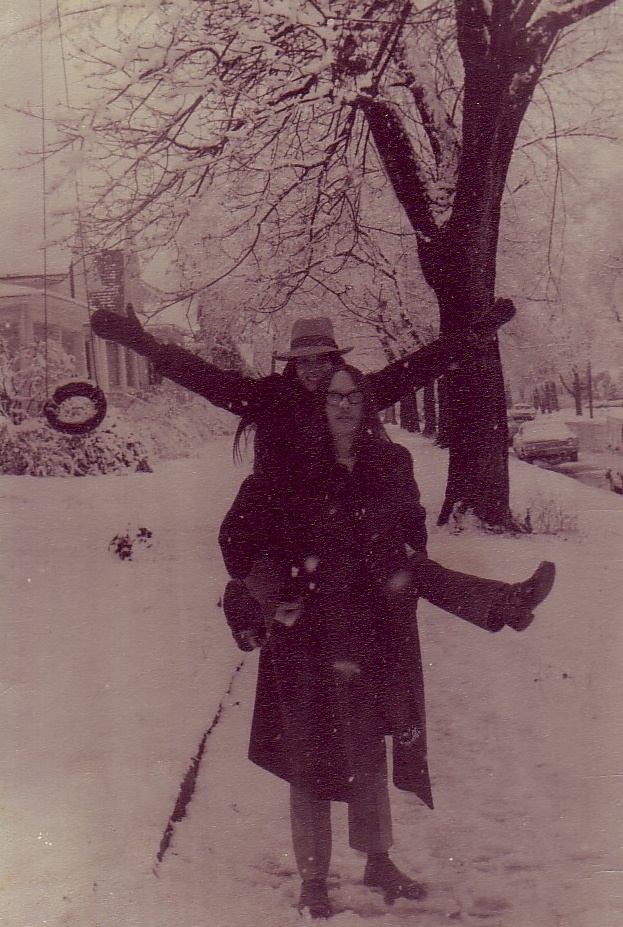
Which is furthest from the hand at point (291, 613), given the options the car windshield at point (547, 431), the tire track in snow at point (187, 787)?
the car windshield at point (547, 431)

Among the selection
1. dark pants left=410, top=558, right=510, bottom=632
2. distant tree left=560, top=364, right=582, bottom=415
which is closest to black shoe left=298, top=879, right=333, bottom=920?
dark pants left=410, top=558, right=510, bottom=632

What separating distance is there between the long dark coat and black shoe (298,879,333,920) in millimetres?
286

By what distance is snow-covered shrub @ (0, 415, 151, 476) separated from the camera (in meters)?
3.18

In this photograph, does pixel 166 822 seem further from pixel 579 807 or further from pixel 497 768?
pixel 579 807

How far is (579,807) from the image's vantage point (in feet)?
9.48

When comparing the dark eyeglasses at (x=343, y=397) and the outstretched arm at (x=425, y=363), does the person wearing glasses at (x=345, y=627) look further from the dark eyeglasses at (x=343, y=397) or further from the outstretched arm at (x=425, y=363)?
the outstretched arm at (x=425, y=363)

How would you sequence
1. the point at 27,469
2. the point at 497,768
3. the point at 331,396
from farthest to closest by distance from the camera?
the point at 27,469
the point at 497,768
the point at 331,396

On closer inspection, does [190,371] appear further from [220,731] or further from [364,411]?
[220,731]

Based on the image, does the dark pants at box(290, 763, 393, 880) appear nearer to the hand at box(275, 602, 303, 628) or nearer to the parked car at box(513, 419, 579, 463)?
the hand at box(275, 602, 303, 628)

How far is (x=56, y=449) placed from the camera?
3355mm

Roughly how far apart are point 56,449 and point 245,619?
140cm

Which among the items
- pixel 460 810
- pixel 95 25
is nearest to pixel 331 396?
pixel 460 810

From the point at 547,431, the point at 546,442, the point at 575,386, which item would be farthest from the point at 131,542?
the point at 547,431

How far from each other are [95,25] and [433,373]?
6.96ft
